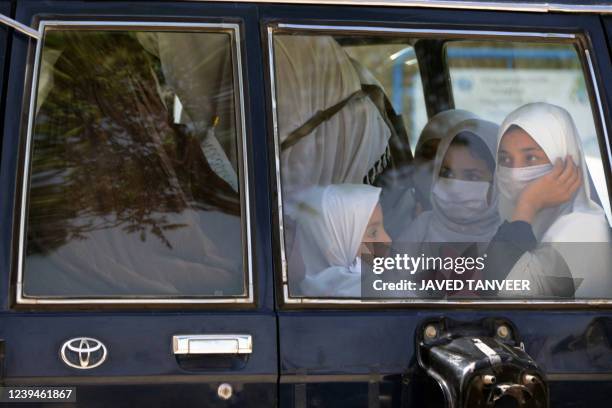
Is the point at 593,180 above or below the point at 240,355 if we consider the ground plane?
above

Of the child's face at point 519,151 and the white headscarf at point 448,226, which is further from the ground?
the child's face at point 519,151

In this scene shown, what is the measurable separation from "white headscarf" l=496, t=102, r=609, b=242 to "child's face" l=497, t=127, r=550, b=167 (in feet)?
0.04

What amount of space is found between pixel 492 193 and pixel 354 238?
16.7 inches

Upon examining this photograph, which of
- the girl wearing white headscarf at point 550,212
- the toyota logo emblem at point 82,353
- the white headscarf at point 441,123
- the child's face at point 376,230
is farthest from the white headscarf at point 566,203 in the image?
the toyota logo emblem at point 82,353

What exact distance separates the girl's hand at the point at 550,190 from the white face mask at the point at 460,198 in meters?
0.11

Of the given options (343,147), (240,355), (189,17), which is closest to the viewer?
(240,355)

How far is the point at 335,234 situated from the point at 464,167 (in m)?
0.43

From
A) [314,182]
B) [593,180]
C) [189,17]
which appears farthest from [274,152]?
[593,180]

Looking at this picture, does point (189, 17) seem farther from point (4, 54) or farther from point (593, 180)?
point (593, 180)

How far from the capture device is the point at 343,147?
2996 mm

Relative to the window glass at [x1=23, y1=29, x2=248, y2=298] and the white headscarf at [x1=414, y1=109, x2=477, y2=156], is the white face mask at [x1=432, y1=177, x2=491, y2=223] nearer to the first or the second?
the white headscarf at [x1=414, y1=109, x2=477, y2=156]

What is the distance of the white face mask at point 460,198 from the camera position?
2.89 meters

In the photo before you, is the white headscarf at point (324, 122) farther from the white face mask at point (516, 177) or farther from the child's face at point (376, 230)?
the white face mask at point (516, 177)

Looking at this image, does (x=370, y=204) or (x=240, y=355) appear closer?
(x=240, y=355)
